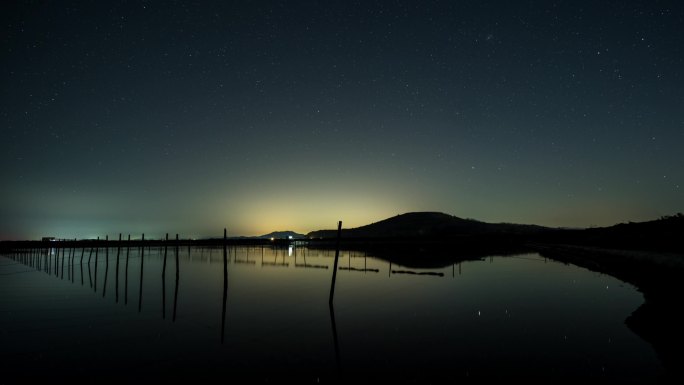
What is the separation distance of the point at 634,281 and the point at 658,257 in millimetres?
4477

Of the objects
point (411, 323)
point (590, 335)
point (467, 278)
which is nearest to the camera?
point (590, 335)

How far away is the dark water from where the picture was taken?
11.6 metres

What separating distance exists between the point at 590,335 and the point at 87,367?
1792cm

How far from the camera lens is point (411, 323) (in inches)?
720

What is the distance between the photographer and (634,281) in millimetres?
29906

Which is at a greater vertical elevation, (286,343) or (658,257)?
(658,257)

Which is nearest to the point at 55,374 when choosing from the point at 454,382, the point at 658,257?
the point at 454,382

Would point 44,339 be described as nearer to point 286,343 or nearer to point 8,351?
point 8,351

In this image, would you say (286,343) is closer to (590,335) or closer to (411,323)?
(411,323)

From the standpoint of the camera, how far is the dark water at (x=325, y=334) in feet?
38.1

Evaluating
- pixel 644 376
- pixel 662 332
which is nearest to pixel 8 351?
pixel 644 376

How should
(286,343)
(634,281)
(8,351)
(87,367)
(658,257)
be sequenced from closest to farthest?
(87,367) < (8,351) < (286,343) < (634,281) < (658,257)

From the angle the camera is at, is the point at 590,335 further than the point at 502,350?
Yes

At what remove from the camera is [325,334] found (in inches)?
642
